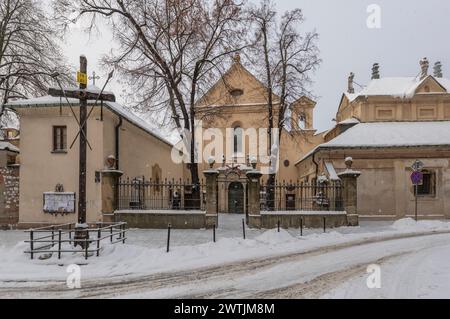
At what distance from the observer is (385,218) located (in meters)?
24.0

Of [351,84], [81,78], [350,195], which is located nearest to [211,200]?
[350,195]

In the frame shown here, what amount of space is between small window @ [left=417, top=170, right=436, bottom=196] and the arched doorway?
1383 cm

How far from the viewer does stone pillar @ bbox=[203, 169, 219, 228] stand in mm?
18453

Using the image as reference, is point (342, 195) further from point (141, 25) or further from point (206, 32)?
point (141, 25)

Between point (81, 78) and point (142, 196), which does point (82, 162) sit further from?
A: point (142, 196)

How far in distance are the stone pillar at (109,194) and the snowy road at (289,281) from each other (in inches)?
337

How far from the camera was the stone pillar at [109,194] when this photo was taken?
18516mm

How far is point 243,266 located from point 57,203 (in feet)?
36.8

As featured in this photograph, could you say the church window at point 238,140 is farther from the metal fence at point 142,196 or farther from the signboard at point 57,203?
the signboard at point 57,203

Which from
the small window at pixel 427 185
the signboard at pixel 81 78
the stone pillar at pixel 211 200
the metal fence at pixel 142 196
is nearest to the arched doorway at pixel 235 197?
the small window at pixel 427 185

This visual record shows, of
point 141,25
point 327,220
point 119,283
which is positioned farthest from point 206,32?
point 119,283

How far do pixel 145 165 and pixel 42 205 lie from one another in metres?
8.83
